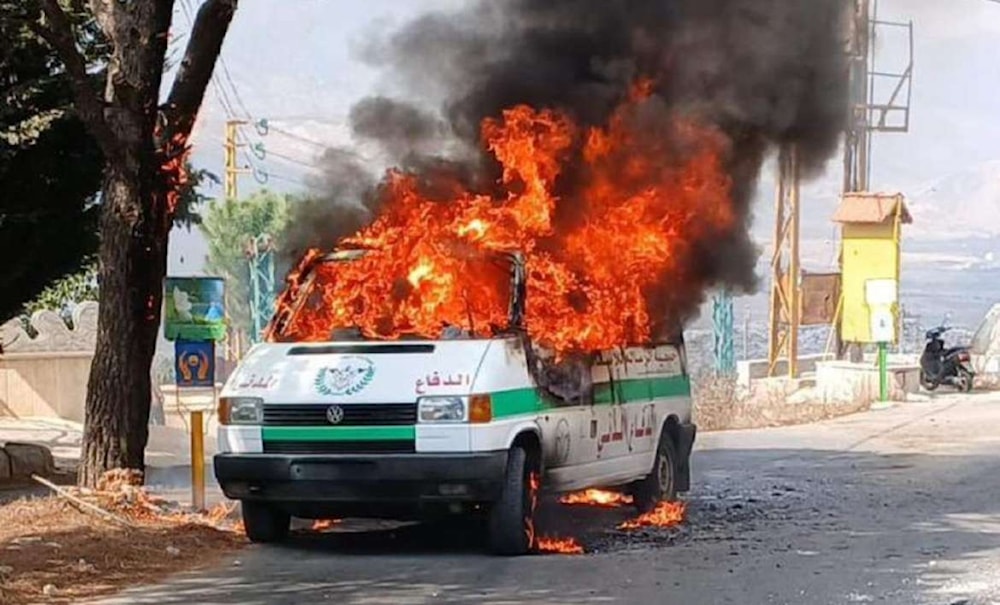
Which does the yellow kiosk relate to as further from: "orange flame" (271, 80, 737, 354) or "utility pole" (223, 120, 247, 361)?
"utility pole" (223, 120, 247, 361)

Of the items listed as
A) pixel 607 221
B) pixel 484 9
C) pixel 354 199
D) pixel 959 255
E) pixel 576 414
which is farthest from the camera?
pixel 959 255

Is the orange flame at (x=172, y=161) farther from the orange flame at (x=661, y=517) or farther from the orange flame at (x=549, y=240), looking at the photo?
the orange flame at (x=661, y=517)

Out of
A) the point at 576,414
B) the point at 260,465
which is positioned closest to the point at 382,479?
Result: the point at 260,465

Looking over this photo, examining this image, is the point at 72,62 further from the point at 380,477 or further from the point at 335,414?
the point at 380,477

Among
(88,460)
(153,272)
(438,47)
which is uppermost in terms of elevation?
(438,47)

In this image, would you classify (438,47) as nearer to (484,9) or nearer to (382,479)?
(484,9)

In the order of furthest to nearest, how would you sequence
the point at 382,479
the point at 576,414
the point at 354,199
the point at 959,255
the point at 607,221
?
the point at 959,255 → the point at 354,199 → the point at 607,221 → the point at 576,414 → the point at 382,479

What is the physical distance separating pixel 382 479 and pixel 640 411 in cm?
289

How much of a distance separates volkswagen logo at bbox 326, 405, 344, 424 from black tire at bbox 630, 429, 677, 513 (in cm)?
321

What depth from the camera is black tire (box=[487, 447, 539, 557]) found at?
9383mm

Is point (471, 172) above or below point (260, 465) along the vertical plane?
above

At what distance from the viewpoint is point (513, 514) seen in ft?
30.8

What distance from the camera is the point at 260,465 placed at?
945 centimetres

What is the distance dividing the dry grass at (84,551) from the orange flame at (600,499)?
3.17 meters
